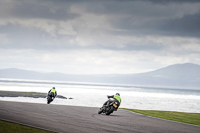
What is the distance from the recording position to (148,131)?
16.3 m

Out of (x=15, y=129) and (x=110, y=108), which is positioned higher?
(x=110, y=108)

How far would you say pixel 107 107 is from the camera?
930 inches

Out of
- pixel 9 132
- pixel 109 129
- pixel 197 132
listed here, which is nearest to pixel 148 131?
pixel 109 129

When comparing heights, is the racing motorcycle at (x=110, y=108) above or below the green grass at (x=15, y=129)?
above

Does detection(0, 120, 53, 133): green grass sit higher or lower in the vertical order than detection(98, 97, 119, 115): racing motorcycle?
lower

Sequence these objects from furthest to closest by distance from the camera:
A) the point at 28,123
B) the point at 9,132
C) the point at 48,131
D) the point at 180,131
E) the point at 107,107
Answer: the point at 107,107 → the point at 180,131 → the point at 28,123 → the point at 48,131 → the point at 9,132

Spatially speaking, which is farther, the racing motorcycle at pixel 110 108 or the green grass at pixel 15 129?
the racing motorcycle at pixel 110 108

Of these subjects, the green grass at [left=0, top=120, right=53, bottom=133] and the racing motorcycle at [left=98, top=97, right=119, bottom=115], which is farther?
the racing motorcycle at [left=98, top=97, right=119, bottom=115]

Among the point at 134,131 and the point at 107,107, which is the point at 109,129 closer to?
the point at 134,131

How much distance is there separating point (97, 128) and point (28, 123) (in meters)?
3.13

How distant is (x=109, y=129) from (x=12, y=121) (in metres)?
4.42

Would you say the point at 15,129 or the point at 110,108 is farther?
the point at 110,108

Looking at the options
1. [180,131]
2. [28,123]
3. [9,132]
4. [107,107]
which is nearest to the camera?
[9,132]

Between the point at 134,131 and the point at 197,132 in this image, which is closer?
the point at 134,131
